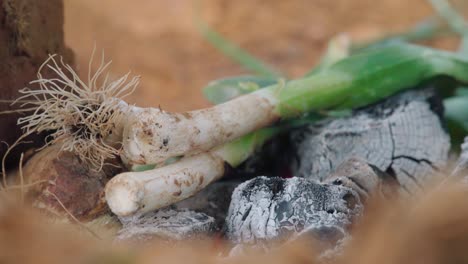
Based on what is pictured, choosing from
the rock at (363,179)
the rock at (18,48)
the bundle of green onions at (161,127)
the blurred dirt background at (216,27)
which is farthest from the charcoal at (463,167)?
the blurred dirt background at (216,27)

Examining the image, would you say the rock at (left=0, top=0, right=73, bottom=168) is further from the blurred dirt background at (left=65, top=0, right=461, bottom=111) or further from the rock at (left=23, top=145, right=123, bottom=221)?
the blurred dirt background at (left=65, top=0, right=461, bottom=111)

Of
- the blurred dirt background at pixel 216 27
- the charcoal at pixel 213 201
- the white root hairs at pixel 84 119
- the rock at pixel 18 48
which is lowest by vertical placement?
the charcoal at pixel 213 201

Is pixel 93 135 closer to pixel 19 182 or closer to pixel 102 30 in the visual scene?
pixel 19 182

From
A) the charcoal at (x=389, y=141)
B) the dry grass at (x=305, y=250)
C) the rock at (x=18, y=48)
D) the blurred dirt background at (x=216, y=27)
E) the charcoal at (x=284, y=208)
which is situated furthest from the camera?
the blurred dirt background at (x=216, y=27)

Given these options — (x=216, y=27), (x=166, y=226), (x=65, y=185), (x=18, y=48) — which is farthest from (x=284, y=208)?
(x=216, y=27)

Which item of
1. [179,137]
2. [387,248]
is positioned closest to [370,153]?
[179,137]

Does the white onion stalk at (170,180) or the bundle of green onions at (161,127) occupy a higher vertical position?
the bundle of green onions at (161,127)

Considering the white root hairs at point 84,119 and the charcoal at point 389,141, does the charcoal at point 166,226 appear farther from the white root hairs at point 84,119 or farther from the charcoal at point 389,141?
the charcoal at point 389,141
